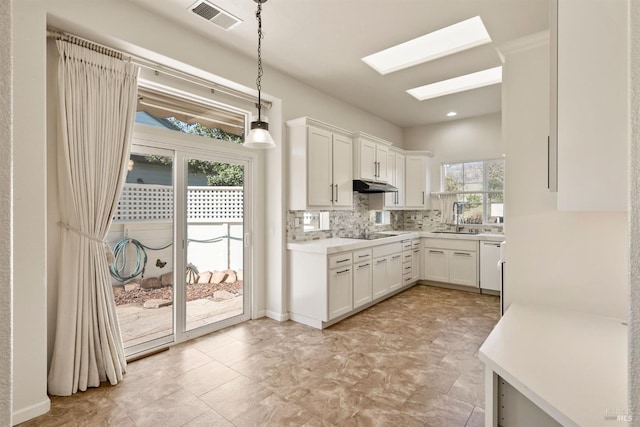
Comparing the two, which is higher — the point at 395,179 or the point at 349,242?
the point at 395,179

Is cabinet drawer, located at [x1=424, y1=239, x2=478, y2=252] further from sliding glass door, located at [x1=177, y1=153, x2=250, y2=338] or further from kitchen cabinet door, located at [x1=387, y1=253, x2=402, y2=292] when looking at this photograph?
sliding glass door, located at [x1=177, y1=153, x2=250, y2=338]

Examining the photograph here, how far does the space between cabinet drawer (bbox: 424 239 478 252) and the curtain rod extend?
3.74m

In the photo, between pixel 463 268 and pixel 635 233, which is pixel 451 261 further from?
pixel 635 233

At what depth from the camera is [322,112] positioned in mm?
4609

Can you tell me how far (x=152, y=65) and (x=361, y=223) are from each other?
12.5 ft

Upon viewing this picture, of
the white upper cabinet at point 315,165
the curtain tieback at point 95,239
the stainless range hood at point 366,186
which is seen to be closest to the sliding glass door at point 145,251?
the curtain tieback at point 95,239

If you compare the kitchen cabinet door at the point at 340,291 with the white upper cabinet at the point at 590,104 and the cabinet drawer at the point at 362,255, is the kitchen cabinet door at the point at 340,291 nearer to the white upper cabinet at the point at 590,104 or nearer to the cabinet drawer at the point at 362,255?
the cabinet drawer at the point at 362,255

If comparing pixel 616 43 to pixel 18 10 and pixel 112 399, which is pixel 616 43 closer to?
pixel 18 10

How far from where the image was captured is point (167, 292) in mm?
3270

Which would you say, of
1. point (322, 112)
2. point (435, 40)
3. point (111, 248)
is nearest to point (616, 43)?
point (435, 40)

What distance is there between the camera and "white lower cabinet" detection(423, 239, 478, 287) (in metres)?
5.29

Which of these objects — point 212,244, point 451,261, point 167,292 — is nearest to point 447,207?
point 451,261

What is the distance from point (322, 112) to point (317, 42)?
4.59 feet

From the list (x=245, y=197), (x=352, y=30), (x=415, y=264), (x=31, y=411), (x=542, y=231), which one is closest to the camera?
(x=542, y=231)
